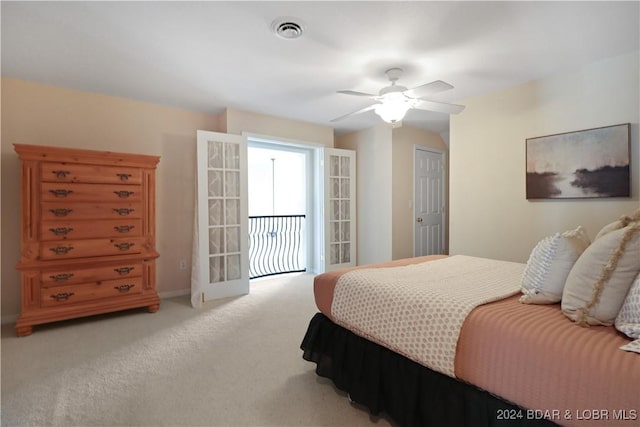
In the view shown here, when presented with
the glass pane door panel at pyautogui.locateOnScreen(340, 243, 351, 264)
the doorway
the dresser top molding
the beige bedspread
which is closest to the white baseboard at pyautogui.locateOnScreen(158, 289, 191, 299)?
the doorway

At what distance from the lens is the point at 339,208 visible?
15.9ft

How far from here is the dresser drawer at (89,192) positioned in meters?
2.64

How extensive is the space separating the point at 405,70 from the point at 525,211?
6.09ft

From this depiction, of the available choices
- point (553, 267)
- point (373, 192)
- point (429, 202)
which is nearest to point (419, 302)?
point (553, 267)

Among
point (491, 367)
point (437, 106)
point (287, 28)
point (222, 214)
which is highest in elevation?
point (287, 28)

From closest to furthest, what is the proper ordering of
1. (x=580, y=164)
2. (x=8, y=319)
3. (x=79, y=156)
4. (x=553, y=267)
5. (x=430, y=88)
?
(x=553, y=267), (x=430, y=88), (x=580, y=164), (x=79, y=156), (x=8, y=319)

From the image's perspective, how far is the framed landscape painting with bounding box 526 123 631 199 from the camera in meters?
2.43

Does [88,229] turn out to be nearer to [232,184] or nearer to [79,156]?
[79,156]

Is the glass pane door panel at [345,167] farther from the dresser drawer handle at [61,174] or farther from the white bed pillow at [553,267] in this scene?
the white bed pillow at [553,267]

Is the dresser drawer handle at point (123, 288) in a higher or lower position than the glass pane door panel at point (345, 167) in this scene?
lower

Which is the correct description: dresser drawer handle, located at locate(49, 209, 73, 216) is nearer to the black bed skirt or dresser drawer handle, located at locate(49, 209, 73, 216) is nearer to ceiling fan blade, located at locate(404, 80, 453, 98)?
the black bed skirt

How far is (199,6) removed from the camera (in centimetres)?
183

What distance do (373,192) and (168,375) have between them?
363cm

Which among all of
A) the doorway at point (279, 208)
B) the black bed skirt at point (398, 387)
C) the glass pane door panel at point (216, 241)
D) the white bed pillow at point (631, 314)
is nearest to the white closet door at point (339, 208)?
the doorway at point (279, 208)
